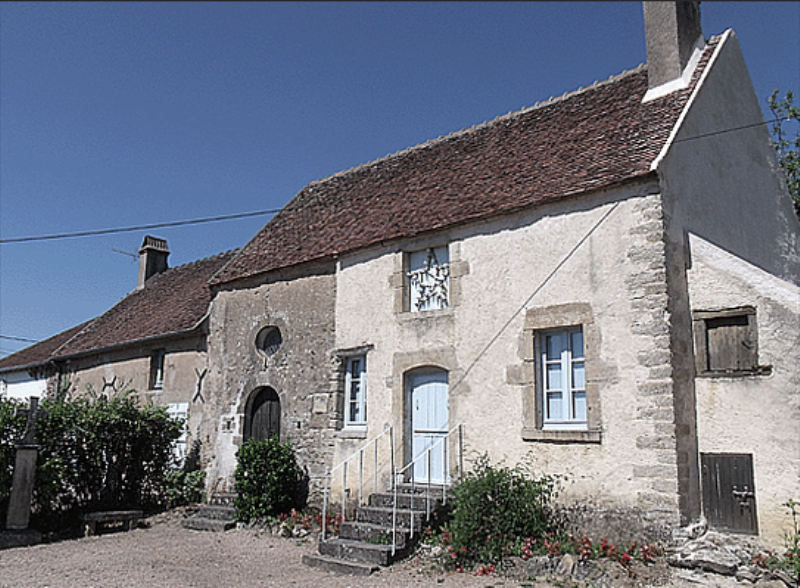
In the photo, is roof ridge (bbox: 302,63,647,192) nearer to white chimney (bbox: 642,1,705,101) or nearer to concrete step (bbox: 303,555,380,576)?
white chimney (bbox: 642,1,705,101)

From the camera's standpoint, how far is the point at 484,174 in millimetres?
11164

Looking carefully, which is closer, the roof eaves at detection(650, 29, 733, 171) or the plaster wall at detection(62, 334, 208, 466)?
the roof eaves at detection(650, 29, 733, 171)

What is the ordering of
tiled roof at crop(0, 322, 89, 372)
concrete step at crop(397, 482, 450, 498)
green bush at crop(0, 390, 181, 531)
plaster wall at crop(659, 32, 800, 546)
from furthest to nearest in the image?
tiled roof at crop(0, 322, 89, 372) → green bush at crop(0, 390, 181, 531) → concrete step at crop(397, 482, 450, 498) → plaster wall at crop(659, 32, 800, 546)

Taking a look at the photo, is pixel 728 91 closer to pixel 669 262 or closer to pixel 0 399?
pixel 669 262

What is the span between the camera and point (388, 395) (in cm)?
1066

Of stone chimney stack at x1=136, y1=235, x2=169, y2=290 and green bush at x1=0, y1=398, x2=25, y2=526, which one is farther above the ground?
stone chimney stack at x1=136, y1=235, x2=169, y2=290

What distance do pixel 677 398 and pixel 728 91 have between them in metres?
5.31

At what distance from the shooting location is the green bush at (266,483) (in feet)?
36.6

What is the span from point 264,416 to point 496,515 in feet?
18.9

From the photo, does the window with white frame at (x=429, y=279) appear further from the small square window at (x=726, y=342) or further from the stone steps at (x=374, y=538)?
the small square window at (x=726, y=342)

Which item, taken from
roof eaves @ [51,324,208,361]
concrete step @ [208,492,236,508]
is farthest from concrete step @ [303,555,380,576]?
roof eaves @ [51,324,208,361]

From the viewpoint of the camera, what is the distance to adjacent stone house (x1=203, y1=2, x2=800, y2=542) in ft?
26.0

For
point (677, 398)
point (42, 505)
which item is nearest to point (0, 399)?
point (42, 505)

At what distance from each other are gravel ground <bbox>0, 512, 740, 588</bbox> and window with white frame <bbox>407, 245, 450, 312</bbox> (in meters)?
3.80
